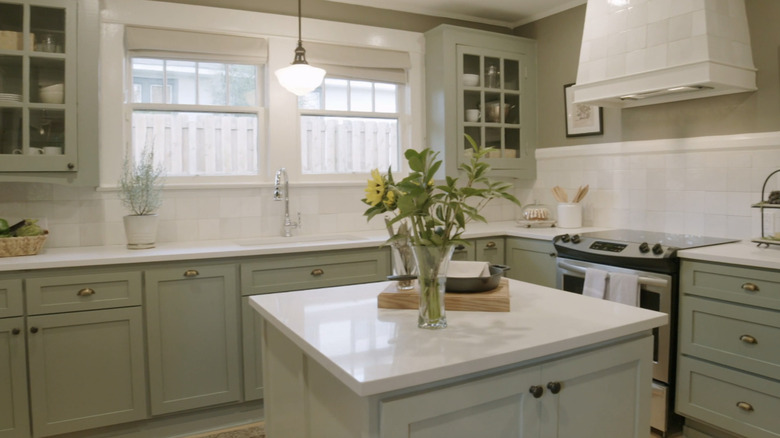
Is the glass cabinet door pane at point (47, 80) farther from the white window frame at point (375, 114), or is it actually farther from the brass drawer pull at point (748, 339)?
the brass drawer pull at point (748, 339)

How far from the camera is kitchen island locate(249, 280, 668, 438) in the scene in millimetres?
1229

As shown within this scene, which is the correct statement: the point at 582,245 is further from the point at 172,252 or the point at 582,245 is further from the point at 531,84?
the point at 172,252

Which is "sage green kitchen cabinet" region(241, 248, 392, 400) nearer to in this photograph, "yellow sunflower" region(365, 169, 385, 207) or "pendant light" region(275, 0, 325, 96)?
"pendant light" region(275, 0, 325, 96)

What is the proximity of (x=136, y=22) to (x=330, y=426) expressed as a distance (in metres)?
2.87

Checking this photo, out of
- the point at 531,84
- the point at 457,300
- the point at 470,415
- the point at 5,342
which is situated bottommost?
the point at 5,342

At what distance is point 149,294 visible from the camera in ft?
9.35

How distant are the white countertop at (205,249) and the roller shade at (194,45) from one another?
1149mm

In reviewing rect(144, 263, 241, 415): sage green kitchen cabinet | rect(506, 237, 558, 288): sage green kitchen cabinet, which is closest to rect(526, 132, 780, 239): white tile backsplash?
rect(506, 237, 558, 288): sage green kitchen cabinet

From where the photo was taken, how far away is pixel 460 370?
1253 millimetres

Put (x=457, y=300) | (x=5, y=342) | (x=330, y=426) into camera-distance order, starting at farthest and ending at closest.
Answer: (x=5, y=342), (x=457, y=300), (x=330, y=426)

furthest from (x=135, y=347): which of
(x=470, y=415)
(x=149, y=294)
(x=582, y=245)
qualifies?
(x=582, y=245)

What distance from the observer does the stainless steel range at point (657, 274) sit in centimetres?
282

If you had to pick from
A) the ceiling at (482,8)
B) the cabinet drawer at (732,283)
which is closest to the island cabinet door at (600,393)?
the cabinet drawer at (732,283)

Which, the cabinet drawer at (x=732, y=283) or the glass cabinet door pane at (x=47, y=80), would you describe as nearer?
the cabinet drawer at (x=732, y=283)
